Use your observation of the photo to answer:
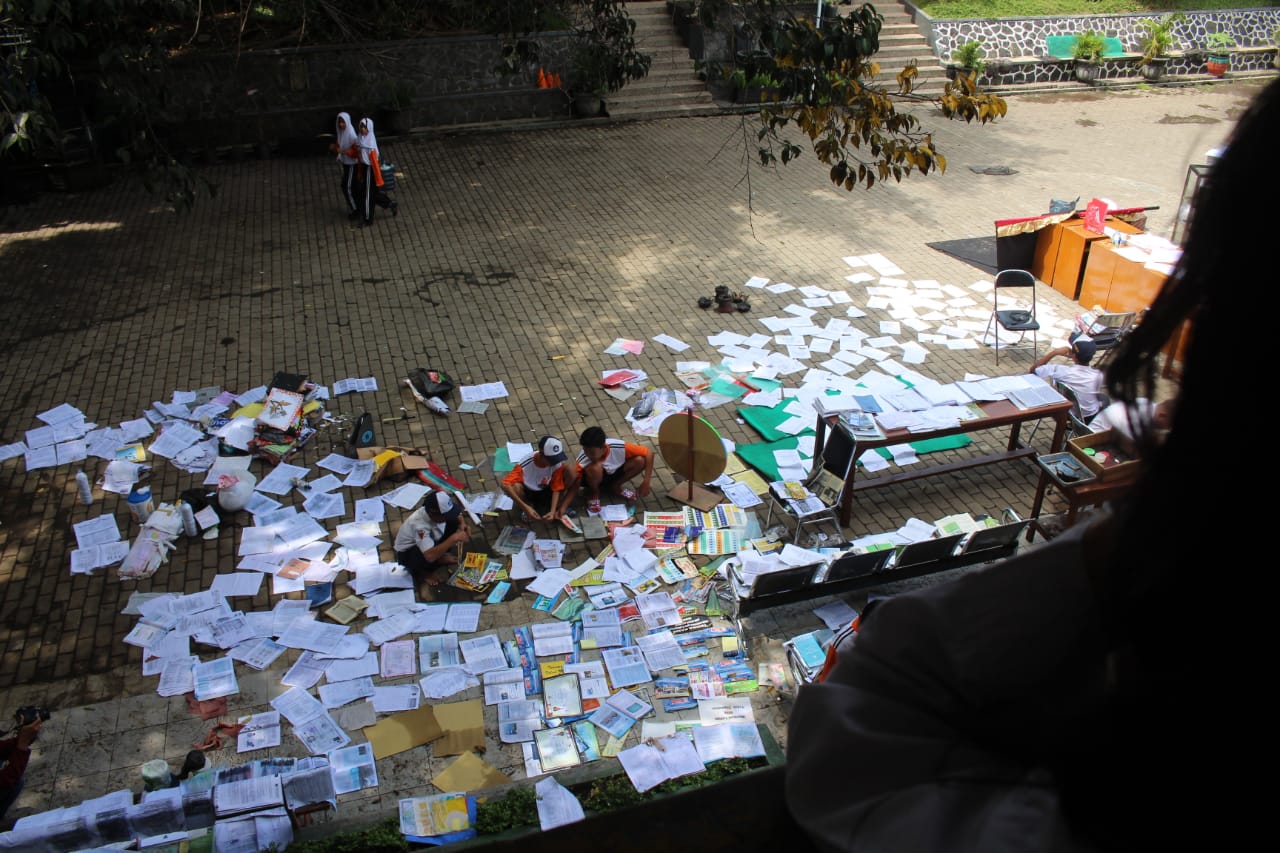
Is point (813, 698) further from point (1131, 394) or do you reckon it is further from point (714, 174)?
point (714, 174)

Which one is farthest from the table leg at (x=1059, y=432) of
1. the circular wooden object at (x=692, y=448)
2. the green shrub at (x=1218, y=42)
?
the green shrub at (x=1218, y=42)

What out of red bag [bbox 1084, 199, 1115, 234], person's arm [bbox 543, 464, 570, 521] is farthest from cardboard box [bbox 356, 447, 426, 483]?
red bag [bbox 1084, 199, 1115, 234]

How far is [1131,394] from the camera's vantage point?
0.82 metres

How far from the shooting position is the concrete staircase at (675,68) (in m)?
18.1

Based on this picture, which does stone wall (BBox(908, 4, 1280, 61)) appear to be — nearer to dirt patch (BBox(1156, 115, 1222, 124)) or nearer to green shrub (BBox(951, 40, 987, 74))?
green shrub (BBox(951, 40, 987, 74))

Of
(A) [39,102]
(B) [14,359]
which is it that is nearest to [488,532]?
(A) [39,102]

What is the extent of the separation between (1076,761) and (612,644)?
5671 millimetres

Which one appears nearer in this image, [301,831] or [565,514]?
[301,831]

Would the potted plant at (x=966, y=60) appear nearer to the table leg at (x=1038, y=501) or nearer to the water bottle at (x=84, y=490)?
the table leg at (x=1038, y=501)

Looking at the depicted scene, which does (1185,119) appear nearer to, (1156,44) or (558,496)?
(1156,44)

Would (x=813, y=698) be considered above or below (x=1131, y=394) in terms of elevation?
below

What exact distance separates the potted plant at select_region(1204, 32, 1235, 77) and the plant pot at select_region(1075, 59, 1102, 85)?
2.86m

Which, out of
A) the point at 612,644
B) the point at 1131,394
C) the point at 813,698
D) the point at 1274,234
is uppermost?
the point at 1274,234

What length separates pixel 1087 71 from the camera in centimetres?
2006
